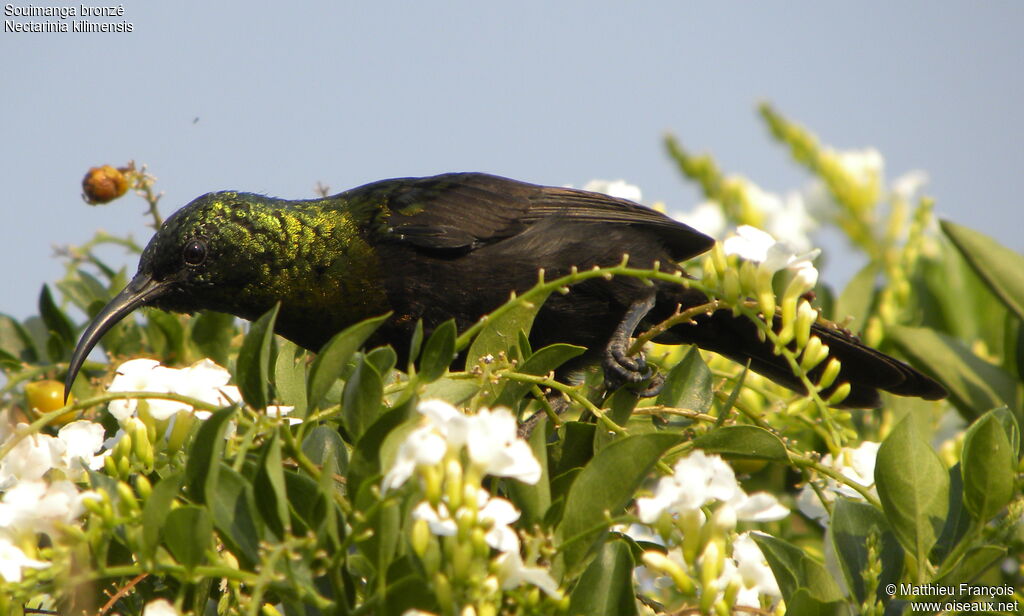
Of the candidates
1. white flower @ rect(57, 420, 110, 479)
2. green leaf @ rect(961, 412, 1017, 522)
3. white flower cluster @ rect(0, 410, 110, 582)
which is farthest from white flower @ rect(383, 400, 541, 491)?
green leaf @ rect(961, 412, 1017, 522)

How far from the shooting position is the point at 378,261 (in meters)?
3.62

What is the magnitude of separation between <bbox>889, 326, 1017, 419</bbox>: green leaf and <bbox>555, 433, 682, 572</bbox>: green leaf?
77.6 inches

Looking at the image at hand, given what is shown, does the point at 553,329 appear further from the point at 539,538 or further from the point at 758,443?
the point at 539,538

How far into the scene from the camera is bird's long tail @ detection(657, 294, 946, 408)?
349cm

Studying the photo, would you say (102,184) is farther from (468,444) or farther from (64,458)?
(468,444)

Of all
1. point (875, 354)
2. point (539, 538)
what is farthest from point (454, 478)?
point (875, 354)

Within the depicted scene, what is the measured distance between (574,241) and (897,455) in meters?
1.89

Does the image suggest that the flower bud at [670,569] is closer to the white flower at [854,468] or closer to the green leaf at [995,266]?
the white flower at [854,468]

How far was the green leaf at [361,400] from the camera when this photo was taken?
1787mm

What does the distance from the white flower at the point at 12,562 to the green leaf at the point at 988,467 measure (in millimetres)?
1541

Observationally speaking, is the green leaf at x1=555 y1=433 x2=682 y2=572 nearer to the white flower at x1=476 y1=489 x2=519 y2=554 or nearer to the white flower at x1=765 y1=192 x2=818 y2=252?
the white flower at x1=476 y1=489 x2=519 y2=554

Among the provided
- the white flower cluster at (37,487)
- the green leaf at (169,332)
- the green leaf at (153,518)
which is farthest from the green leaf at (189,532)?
the green leaf at (169,332)

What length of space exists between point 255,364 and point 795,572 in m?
0.98

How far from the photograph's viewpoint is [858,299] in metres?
3.92
